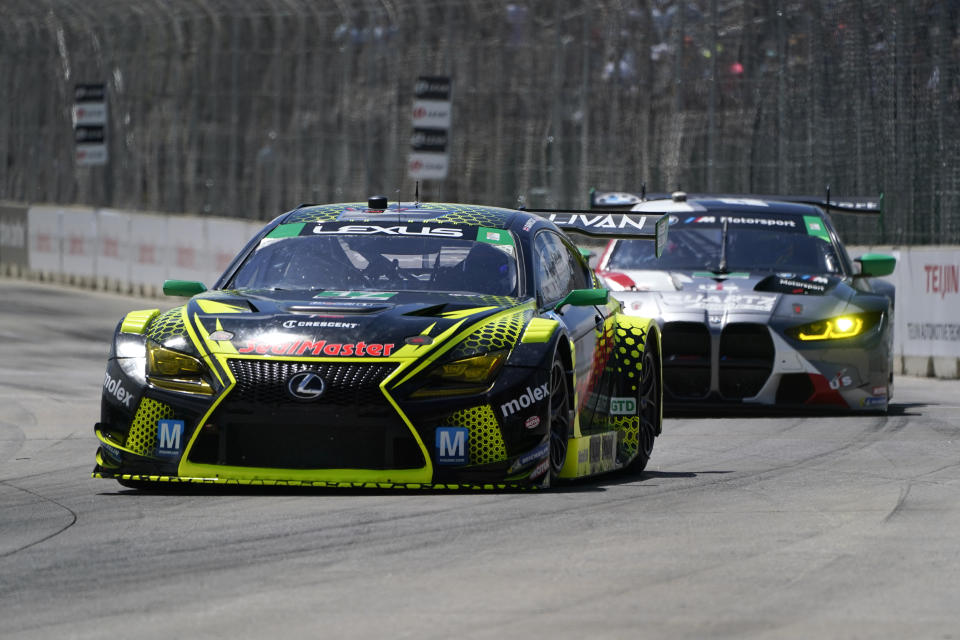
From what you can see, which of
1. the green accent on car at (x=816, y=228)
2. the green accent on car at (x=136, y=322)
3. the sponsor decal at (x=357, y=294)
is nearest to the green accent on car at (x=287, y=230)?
the sponsor decal at (x=357, y=294)

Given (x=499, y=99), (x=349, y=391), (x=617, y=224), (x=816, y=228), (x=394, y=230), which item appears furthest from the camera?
(x=499, y=99)

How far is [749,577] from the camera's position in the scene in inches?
238

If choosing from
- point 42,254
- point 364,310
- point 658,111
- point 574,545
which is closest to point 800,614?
point 574,545

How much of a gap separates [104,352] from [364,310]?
10885 mm

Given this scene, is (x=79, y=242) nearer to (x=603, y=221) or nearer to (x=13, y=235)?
(x=13, y=235)

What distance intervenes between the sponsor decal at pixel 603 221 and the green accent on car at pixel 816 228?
3.73 m

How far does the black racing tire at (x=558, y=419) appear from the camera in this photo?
8.26 metres

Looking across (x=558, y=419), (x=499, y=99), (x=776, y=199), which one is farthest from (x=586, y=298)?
(x=499, y=99)

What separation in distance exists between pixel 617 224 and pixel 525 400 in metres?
3.09

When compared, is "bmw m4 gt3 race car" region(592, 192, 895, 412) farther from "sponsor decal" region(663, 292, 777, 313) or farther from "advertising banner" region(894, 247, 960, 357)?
"advertising banner" region(894, 247, 960, 357)

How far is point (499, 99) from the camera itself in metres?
24.5

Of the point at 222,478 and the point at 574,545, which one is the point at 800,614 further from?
the point at 222,478

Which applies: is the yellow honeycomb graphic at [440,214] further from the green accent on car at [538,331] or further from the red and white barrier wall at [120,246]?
the red and white barrier wall at [120,246]

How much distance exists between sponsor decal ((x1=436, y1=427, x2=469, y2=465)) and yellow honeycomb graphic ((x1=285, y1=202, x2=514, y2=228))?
1701 mm
